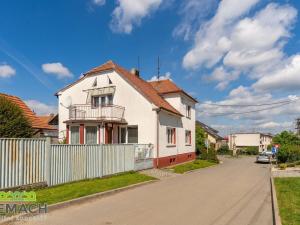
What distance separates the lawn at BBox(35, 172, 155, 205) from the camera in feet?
32.8

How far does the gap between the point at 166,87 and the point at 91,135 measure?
10323 millimetres

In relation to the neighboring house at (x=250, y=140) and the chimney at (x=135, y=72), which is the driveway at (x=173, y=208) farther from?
the neighboring house at (x=250, y=140)

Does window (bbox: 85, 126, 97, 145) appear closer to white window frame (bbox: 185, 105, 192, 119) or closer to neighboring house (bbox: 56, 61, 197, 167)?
neighboring house (bbox: 56, 61, 197, 167)

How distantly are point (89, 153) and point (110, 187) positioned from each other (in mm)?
2377

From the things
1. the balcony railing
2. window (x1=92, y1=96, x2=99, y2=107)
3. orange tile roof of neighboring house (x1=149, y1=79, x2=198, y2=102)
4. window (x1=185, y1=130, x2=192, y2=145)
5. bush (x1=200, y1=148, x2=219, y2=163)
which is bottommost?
bush (x1=200, y1=148, x2=219, y2=163)

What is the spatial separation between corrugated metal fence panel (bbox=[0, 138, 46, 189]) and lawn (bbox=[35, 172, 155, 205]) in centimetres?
67

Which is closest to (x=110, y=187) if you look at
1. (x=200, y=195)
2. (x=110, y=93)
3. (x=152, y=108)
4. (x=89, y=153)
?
(x=89, y=153)

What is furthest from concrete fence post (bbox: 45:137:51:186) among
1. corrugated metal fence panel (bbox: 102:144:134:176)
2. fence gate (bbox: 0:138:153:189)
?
corrugated metal fence panel (bbox: 102:144:134:176)

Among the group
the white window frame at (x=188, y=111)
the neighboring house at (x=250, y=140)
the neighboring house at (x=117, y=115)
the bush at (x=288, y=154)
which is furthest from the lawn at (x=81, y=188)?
the neighboring house at (x=250, y=140)

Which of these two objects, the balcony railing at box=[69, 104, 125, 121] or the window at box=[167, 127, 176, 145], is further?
the window at box=[167, 127, 176, 145]

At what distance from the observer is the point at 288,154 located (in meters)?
31.4

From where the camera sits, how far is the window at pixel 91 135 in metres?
21.5

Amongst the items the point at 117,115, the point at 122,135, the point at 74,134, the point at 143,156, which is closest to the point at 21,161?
the point at 143,156

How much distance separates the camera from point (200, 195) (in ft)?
39.9
